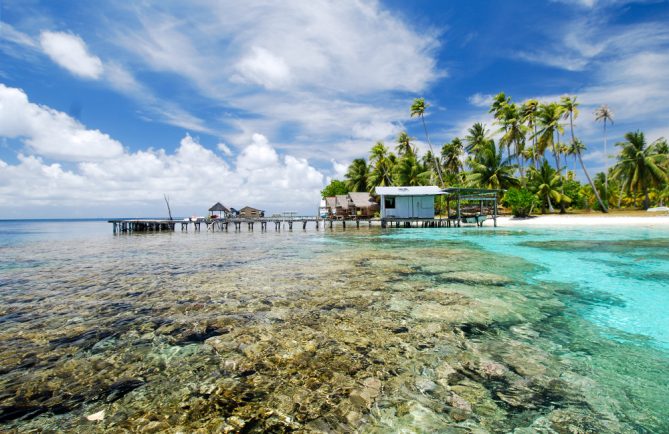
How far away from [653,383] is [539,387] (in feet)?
4.52

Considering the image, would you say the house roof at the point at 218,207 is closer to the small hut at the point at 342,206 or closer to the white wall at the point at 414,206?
Result: the small hut at the point at 342,206

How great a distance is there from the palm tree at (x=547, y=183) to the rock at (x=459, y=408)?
40.8 meters

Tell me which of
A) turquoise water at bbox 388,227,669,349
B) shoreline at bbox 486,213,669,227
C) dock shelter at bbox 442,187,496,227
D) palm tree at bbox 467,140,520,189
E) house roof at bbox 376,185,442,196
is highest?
palm tree at bbox 467,140,520,189

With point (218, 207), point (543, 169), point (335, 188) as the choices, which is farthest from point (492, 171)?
point (218, 207)

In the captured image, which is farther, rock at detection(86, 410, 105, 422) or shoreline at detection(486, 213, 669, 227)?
shoreline at detection(486, 213, 669, 227)

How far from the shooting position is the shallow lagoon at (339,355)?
9.89 ft

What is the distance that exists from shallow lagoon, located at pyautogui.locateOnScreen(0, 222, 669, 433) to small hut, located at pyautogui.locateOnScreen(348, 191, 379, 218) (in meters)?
33.7

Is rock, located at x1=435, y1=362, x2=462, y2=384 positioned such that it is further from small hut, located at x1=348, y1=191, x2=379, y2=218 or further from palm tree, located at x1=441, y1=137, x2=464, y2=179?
palm tree, located at x1=441, y1=137, x2=464, y2=179

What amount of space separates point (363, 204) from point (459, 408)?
130 feet

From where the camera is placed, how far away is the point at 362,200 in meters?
43.4

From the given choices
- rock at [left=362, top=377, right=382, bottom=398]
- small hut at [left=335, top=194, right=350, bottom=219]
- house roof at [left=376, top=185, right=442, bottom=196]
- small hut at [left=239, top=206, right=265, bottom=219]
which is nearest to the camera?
rock at [left=362, top=377, right=382, bottom=398]

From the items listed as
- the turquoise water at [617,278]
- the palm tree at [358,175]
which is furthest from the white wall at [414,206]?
the palm tree at [358,175]

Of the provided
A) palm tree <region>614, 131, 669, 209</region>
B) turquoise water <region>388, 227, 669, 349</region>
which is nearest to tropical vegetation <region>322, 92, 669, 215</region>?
palm tree <region>614, 131, 669, 209</region>

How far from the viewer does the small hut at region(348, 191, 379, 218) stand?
42.6 m
